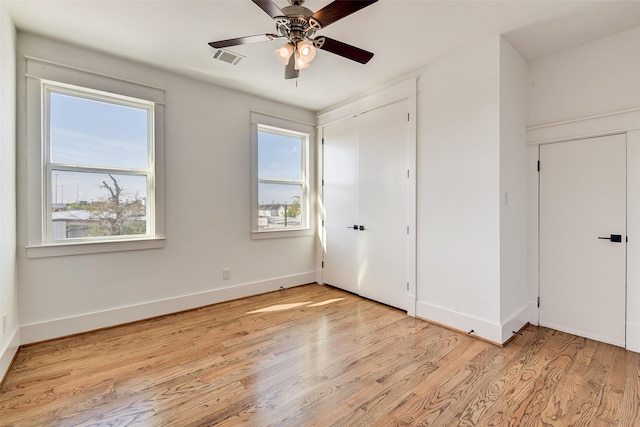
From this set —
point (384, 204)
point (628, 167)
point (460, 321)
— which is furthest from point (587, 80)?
point (460, 321)

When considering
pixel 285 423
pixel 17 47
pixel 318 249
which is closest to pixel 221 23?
pixel 17 47

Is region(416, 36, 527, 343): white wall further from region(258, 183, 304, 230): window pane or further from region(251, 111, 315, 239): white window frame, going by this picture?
region(258, 183, 304, 230): window pane

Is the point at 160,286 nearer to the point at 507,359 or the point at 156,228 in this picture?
the point at 156,228

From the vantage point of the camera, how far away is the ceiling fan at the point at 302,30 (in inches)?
66.6

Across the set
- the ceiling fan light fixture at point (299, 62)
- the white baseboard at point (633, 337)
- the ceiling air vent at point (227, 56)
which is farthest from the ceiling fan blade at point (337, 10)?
the white baseboard at point (633, 337)

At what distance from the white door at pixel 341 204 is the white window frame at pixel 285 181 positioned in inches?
10.4

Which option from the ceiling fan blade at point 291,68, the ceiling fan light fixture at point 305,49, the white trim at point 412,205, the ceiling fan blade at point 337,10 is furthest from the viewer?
the white trim at point 412,205

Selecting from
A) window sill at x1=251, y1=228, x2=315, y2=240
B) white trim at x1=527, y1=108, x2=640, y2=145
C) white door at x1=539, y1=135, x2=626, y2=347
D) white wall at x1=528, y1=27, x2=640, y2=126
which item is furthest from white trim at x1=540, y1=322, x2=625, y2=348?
window sill at x1=251, y1=228, x2=315, y2=240

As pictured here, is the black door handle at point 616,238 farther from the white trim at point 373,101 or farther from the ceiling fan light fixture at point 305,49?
the ceiling fan light fixture at point 305,49

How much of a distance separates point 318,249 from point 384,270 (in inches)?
52.3

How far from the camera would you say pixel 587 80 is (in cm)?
270

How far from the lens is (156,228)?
3195 mm

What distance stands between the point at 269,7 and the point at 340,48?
0.59m

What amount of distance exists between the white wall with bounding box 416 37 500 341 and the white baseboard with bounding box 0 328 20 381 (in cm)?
359
